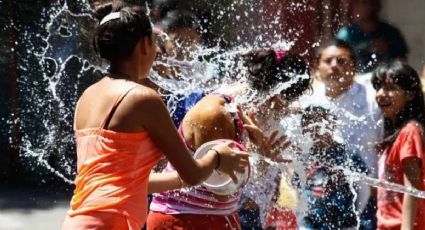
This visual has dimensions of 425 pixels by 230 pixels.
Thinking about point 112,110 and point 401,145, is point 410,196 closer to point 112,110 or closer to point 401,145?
point 401,145

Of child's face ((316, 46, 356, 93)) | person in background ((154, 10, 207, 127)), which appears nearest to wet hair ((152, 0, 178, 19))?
person in background ((154, 10, 207, 127))

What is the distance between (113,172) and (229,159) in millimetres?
385

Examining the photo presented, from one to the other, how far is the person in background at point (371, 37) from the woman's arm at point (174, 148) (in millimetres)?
2403

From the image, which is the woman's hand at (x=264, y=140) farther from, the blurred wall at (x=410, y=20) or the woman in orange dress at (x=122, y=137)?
the blurred wall at (x=410, y=20)

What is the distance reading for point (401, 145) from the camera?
3311 mm

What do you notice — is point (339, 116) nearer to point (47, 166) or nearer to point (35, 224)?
point (35, 224)

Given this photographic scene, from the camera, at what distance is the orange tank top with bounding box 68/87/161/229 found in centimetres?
213

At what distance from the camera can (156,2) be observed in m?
5.24

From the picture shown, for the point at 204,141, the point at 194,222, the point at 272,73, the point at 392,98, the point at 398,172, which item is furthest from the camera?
the point at 392,98

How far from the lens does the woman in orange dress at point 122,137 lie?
6.97 ft

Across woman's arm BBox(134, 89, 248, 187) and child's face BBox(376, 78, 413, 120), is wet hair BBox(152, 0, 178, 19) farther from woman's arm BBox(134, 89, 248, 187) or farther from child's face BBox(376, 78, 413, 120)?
woman's arm BBox(134, 89, 248, 187)

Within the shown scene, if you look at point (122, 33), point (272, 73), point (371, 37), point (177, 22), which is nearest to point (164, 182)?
point (122, 33)

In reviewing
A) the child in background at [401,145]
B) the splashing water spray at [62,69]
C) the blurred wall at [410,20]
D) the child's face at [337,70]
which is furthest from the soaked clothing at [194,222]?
the blurred wall at [410,20]

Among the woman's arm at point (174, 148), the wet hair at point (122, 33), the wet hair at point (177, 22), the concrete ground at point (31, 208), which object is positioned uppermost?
the wet hair at point (122, 33)
